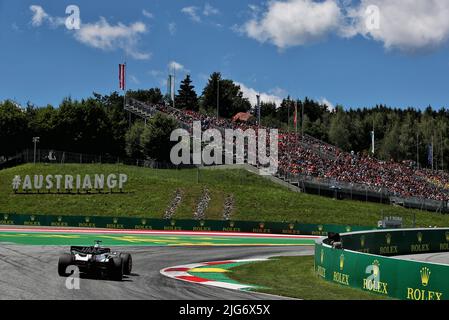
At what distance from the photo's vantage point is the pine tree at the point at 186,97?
441ft

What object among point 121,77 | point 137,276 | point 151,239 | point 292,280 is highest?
point 121,77

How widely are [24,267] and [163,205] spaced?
38220 mm

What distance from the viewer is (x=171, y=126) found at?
7569cm

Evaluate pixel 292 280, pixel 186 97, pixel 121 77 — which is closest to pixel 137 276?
pixel 292 280

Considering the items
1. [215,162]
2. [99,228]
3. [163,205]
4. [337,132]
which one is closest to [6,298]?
[99,228]

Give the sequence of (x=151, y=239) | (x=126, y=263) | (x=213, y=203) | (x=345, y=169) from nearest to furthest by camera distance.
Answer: (x=126, y=263) → (x=151, y=239) → (x=213, y=203) → (x=345, y=169)

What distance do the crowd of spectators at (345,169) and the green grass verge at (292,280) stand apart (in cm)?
4036

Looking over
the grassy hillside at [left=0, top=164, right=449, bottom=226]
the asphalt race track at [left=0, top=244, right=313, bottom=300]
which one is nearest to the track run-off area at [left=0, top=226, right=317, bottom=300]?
the asphalt race track at [left=0, top=244, right=313, bottom=300]

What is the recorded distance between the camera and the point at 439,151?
416 ft

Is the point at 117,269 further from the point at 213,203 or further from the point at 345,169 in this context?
the point at 345,169

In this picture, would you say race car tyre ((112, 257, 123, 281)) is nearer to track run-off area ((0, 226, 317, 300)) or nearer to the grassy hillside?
track run-off area ((0, 226, 317, 300))

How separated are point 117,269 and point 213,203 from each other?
40.9m

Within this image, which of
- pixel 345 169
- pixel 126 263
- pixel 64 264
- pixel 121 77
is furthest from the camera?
pixel 121 77
